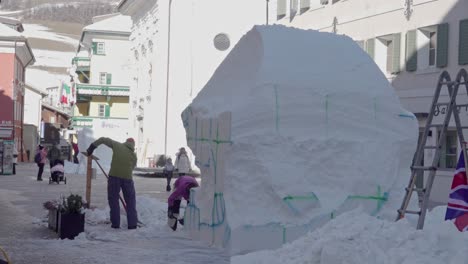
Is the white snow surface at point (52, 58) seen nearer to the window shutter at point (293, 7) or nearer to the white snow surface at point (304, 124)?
the window shutter at point (293, 7)

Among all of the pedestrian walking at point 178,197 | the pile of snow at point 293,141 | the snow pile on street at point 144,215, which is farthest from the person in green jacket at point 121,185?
the pile of snow at point 293,141

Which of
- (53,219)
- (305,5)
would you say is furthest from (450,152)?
(53,219)

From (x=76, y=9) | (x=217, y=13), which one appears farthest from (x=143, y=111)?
(x=76, y=9)

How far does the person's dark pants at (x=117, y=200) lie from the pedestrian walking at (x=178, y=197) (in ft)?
2.03

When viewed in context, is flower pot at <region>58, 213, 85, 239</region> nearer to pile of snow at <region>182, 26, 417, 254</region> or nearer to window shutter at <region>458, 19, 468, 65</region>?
pile of snow at <region>182, 26, 417, 254</region>

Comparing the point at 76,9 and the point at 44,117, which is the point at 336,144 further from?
the point at 76,9

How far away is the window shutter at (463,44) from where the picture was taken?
77.5 feet

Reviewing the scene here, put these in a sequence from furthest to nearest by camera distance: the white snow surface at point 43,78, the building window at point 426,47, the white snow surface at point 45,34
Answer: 1. the white snow surface at point 45,34
2. the white snow surface at point 43,78
3. the building window at point 426,47

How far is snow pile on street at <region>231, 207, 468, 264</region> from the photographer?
780 cm

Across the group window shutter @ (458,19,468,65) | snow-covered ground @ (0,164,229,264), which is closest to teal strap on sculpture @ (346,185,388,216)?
snow-covered ground @ (0,164,229,264)

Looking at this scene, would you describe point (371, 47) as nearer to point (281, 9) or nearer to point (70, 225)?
point (281, 9)

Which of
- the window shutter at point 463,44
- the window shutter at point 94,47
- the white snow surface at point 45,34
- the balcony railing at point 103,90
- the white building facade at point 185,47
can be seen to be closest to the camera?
the window shutter at point 463,44

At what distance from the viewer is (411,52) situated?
1038 inches

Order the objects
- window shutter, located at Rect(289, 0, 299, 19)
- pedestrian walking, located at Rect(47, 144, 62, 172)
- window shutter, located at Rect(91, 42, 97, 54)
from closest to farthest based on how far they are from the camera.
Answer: pedestrian walking, located at Rect(47, 144, 62, 172) → window shutter, located at Rect(289, 0, 299, 19) → window shutter, located at Rect(91, 42, 97, 54)
